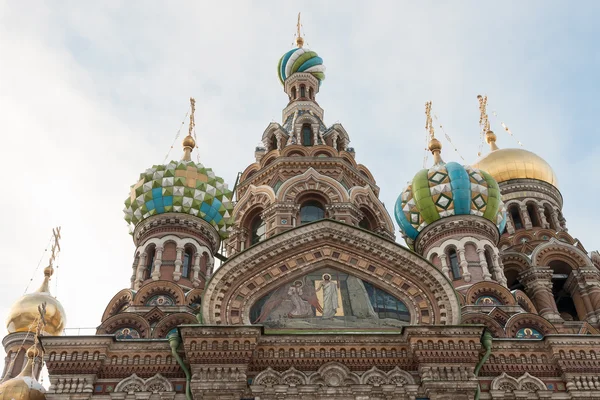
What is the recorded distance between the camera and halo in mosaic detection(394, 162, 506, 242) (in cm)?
1417

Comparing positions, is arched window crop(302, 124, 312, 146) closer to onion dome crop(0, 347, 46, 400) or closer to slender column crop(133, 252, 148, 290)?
slender column crop(133, 252, 148, 290)

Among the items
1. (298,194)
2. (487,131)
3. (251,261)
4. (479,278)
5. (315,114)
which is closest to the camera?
(251,261)

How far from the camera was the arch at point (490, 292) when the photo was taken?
1257 cm

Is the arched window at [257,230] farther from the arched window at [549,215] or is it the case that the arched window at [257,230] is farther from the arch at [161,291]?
the arched window at [549,215]

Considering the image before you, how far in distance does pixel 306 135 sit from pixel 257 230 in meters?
3.18

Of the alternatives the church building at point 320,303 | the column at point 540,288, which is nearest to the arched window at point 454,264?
the church building at point 320,303

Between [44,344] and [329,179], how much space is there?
24.6ft

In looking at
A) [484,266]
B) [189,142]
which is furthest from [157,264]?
[484,266]

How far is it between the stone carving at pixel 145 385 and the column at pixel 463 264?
599 centimetres

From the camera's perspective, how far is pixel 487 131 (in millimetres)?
21391

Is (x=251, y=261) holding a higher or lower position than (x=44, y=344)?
higher

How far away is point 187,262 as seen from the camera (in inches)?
539

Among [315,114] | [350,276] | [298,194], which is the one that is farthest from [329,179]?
[350,276]

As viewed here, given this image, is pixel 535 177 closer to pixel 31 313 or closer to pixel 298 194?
pixel 298 194
